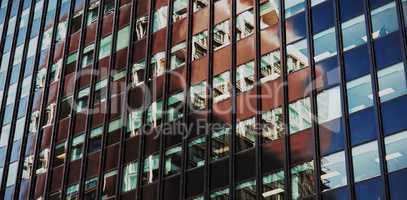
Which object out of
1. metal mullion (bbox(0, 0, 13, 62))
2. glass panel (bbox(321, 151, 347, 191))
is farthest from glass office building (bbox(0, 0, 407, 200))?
metal mullion (bbox(0, 0, 13, 62))

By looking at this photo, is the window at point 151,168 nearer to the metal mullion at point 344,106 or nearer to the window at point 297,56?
the window at point 297,56

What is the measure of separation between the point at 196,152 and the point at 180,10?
29.6ft

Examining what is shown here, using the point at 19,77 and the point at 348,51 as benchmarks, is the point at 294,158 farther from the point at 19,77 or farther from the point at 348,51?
the point at 19,77

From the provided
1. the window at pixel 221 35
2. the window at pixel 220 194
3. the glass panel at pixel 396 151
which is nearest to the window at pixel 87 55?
the window at pixel 221 35

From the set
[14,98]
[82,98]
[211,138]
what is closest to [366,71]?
[211,138]

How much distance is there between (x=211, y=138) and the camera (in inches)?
1563

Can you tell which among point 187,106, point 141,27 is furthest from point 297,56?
point 141,27

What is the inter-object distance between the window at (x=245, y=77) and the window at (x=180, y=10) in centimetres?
611

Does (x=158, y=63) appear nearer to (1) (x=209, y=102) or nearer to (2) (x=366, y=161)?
(1) (x=209, y=102)

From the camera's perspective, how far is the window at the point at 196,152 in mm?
39634

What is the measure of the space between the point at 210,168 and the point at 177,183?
207 centimetres

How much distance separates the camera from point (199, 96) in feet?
137

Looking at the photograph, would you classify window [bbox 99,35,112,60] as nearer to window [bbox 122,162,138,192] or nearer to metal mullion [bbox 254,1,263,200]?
window [bbox 122,162,138,192]

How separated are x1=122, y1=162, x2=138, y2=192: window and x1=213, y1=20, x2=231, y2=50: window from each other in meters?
7.34
